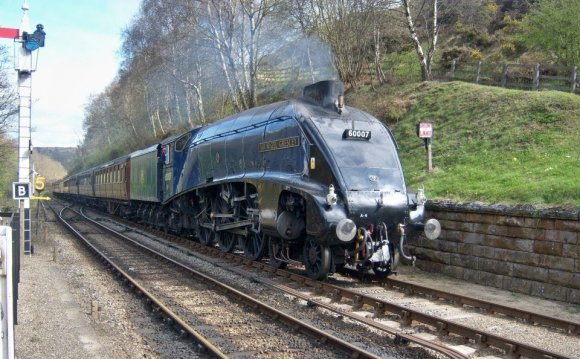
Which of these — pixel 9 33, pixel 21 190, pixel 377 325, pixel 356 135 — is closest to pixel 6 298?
pixel 377 325

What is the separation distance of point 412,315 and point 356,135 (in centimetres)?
389

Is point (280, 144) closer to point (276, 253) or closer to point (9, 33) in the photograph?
point (276, 253)

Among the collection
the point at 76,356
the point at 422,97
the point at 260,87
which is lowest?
the point at 76,356

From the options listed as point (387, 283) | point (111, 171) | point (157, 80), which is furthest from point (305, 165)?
point (157, 80)

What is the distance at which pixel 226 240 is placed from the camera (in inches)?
572

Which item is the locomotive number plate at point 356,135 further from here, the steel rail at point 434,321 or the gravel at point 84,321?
the gravel at point 84,321

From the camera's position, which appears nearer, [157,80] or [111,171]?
[111,171]

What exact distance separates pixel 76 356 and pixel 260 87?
2866cm

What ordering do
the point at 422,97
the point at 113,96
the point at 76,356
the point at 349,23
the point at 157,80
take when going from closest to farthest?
the point at 76,356
the point at 422,97
the point at 349,23
the point at 157,80
the point at 113,96

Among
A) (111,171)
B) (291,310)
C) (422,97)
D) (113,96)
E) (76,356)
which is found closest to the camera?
(76,356)

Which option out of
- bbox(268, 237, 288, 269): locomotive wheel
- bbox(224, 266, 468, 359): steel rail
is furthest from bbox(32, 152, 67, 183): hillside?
bbox(224, 266, 468, 359): steel rail

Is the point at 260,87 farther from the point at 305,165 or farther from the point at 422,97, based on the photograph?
the point at 305,165

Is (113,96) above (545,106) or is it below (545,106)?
above

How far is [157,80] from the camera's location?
40.3m
